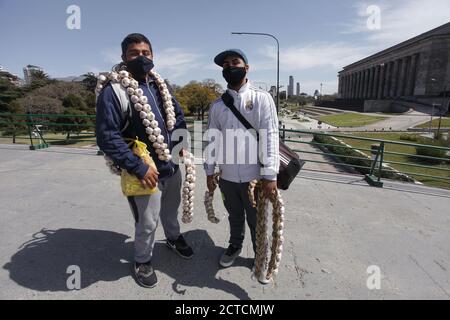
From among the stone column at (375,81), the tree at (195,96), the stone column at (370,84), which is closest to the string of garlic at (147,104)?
the tree at (195,96)

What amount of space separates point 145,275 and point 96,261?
63 centimetres

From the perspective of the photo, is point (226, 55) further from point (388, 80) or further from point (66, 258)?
point (388, 80)

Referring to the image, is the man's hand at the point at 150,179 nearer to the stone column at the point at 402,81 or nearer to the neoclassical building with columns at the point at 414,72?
the neoclassical building with columns at the point at 414,72

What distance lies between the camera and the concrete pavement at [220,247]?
226 centimetres

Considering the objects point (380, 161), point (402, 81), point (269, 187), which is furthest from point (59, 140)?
point (402, 81)

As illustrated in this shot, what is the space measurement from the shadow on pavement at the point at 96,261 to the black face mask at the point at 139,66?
70.0 inches

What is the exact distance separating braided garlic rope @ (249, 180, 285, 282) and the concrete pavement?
138 millimetres

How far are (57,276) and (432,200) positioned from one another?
553 cm

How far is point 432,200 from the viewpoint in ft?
Result: 14.7

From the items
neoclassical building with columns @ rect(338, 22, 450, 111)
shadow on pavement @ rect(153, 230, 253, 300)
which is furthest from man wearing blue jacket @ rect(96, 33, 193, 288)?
neoclassical building with columns @ rect(338, 22, 450, 111)

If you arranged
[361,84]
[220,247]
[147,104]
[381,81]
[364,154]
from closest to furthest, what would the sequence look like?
[147,104] → [220,247] → [364,154] → [381,81] → [361,84]

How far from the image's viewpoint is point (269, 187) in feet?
7.18

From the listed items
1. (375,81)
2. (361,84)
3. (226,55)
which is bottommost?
(226,55)
